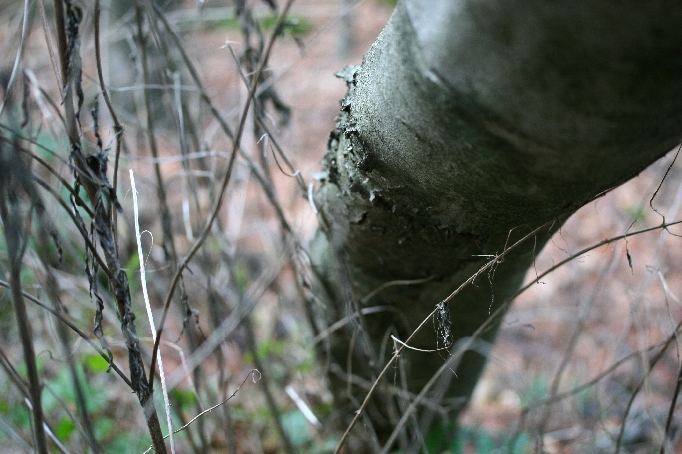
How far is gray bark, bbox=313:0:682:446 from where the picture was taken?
406mm

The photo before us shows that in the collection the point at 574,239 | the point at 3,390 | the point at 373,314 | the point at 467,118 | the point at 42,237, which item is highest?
the point at 574,239

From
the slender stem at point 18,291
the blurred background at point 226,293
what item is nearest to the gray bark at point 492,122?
the blurred background at point 226,293

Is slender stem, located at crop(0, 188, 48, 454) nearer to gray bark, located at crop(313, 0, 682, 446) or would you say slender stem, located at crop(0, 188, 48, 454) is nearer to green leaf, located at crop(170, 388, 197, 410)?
gray bark, located at crop(313, 0, 682, 446)

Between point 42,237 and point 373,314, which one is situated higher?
point 373,314

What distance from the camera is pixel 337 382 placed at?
1.29 metres

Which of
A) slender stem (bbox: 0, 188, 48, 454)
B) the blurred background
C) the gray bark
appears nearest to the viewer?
the gray bark

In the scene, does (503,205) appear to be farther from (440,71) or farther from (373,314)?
(373,314)

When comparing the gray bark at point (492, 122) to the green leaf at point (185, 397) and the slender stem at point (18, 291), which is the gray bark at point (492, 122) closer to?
the slender stem at point (18, 291)

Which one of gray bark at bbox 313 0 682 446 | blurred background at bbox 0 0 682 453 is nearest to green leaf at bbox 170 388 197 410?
blurred background at bbox 0 0 682 453

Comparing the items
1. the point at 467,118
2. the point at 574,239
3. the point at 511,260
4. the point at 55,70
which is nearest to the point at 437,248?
the point at 511,260

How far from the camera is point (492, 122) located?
0.48 metres

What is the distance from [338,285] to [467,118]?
619 millimetres

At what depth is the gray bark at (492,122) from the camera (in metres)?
0.41

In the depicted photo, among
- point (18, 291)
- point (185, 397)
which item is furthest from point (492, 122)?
point (185, 397)
